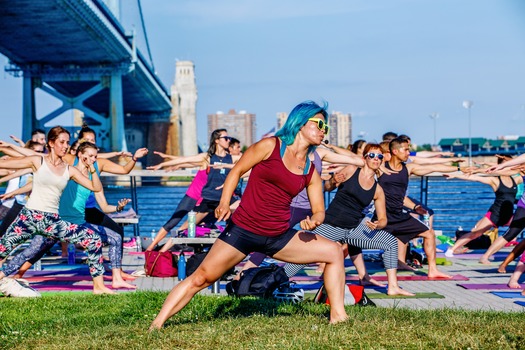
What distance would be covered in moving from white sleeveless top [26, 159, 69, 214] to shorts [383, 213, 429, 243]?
400cm

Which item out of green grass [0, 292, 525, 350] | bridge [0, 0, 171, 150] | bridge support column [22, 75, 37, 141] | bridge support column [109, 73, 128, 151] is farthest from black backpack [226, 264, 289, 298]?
bridge support column [22, 75, 37, 141]

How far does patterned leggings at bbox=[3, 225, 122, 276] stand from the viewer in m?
9.17

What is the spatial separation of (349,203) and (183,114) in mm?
81113

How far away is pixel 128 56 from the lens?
2080 inches

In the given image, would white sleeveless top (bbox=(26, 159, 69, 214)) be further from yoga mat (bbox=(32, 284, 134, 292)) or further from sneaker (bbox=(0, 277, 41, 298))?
yoga mat (bbox=(32, 284, 134, 292))

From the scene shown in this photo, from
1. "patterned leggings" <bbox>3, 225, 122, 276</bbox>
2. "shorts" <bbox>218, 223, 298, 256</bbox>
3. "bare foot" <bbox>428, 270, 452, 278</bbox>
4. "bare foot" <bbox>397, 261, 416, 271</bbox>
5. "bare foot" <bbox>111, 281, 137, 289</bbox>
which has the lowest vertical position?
"bare foot" <bbox>397, 261, 416, 271</bbox>

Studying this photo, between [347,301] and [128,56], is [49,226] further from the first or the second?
[128,56]

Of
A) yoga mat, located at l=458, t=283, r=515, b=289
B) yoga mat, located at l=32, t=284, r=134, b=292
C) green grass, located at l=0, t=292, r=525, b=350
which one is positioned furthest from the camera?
yoga mat, located at l=458, t=283, r=515, b=289

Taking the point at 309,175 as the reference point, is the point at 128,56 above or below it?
above

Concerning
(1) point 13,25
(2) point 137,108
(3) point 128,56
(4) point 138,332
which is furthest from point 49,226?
(2) point 137,108

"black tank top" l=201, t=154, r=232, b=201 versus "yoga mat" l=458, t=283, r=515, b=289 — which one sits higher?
"black tank top" l=201, t=154, r=232, b=201

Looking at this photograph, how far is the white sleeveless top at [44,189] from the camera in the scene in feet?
28.9

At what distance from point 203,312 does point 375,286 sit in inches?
135

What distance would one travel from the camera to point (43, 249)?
31.3 feet
